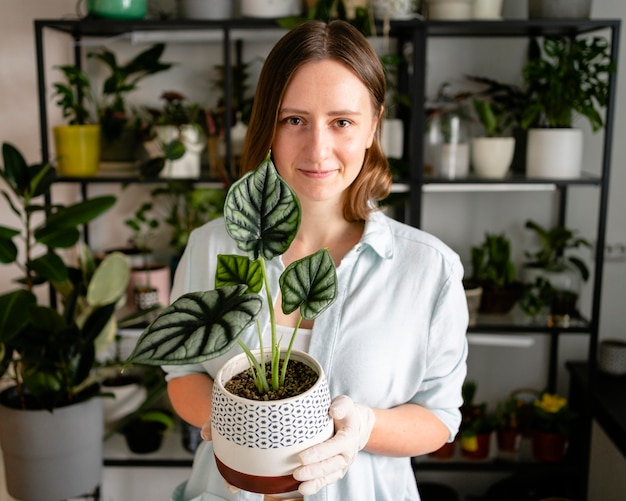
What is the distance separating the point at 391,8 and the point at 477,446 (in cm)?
145

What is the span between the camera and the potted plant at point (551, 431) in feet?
7.29

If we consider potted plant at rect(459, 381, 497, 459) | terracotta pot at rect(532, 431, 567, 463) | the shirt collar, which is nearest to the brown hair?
the shirt collar

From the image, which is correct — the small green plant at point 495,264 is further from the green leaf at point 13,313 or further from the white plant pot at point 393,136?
the green leaf at point 13,313

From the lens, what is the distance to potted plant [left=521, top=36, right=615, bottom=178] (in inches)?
77.8

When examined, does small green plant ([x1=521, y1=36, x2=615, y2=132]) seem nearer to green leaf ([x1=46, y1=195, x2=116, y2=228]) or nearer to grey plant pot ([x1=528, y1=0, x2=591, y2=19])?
grey plant pot ([x1=528, y1=0, x2=591, y2=19])

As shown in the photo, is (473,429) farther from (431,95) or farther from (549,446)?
(431,95)

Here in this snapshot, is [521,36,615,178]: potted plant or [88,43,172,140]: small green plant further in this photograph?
[88,43,172,140]: small green plant

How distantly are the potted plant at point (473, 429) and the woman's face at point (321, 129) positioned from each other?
144 cm

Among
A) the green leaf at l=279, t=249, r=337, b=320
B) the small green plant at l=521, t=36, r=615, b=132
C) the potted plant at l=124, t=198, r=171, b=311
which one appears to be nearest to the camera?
the green leaf at l=279, t=249, r=337, b=320

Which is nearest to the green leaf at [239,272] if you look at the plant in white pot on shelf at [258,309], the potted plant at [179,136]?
the plant in white pot on shelf at [258,309]

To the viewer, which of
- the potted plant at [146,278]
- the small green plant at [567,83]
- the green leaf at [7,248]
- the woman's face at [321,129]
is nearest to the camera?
the woman's face at [321,129]

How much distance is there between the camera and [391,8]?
6.53 feet

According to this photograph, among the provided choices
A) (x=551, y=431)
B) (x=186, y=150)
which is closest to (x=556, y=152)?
(x=551, y=431)

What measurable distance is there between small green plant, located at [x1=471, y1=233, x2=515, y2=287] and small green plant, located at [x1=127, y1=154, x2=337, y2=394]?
158cm
